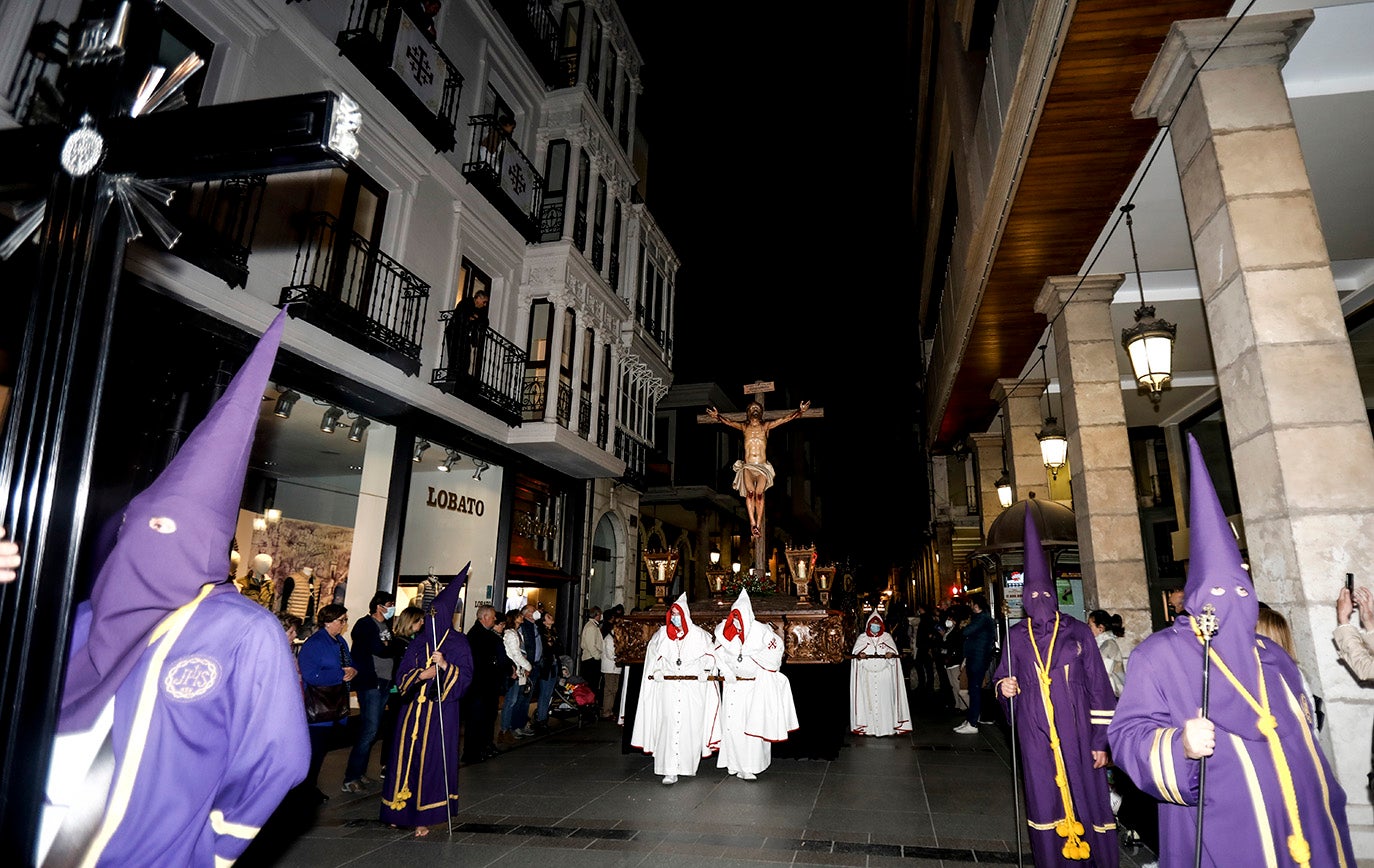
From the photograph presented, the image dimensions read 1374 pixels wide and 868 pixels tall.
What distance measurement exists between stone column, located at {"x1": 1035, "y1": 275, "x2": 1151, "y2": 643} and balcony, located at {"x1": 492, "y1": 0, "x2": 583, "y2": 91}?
38.9 ft

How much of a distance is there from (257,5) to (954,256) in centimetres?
1075

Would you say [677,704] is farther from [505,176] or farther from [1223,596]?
[505,176]

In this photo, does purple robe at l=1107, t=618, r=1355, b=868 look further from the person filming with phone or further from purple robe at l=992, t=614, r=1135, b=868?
purple robe at l=992, t=614, r=1135, b=868

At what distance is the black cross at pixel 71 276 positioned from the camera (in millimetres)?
1505

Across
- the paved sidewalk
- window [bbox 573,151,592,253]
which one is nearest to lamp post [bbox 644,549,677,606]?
the paved sidewalk

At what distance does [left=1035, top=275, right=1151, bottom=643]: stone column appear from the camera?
Answer: 803cm

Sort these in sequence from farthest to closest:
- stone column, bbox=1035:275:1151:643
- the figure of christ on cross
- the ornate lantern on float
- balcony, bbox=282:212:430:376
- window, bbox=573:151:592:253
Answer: window, bbox=573:151:592:253
the figure of christ on cross
the ornate lantern on float
balcony, bbox=282:212:430:376
stone column, bbox=1035:275:1151:643

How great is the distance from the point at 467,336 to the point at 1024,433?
32.5 feet

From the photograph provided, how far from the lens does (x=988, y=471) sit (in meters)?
15.8

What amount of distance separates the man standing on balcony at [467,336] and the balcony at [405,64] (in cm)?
276

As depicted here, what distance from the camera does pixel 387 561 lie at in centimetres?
1091

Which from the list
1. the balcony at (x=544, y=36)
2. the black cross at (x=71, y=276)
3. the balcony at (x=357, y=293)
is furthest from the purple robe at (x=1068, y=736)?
the balcony at (x=544, y=36)

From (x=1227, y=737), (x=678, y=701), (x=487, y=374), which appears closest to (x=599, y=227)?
(x=487, y=374)

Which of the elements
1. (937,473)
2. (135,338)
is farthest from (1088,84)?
(937,473)
